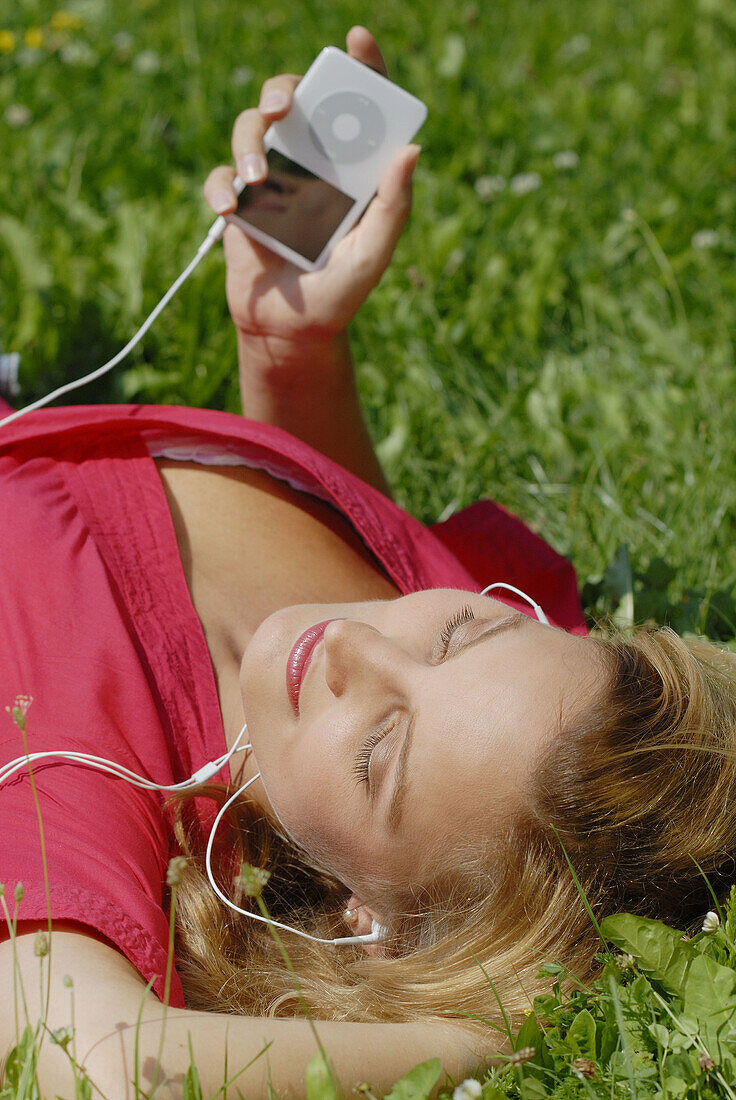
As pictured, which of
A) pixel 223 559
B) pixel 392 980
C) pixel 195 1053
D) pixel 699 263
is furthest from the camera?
pixel 699 263

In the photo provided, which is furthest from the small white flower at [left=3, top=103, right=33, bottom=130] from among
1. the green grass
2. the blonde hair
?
the blonde hair

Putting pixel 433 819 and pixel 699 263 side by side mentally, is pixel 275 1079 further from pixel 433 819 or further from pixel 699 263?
pixel 699 263

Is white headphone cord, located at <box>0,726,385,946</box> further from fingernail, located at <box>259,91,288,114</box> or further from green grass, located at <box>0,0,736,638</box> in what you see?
fingernail, located at <box>259,91,288,114</box>

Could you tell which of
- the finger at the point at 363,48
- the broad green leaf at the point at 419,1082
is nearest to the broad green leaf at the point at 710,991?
the broad green leaf at the point at 419,1082

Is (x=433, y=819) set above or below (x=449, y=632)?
below

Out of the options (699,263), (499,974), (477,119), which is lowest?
(499,974)

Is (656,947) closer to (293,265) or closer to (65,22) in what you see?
(293,265)

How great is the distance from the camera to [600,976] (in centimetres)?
162

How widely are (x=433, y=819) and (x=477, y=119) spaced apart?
3.38m

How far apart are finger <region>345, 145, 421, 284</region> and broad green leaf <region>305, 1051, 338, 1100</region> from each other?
61.3 inches

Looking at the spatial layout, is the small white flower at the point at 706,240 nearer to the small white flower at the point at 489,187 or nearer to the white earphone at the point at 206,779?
the small white flower at the point at 489,187

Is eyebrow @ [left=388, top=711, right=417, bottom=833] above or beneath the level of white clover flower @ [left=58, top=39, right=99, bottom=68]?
beneath

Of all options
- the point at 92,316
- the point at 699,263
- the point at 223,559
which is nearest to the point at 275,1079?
the point at 223,559

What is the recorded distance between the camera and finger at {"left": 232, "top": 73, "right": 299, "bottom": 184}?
7.14ft
